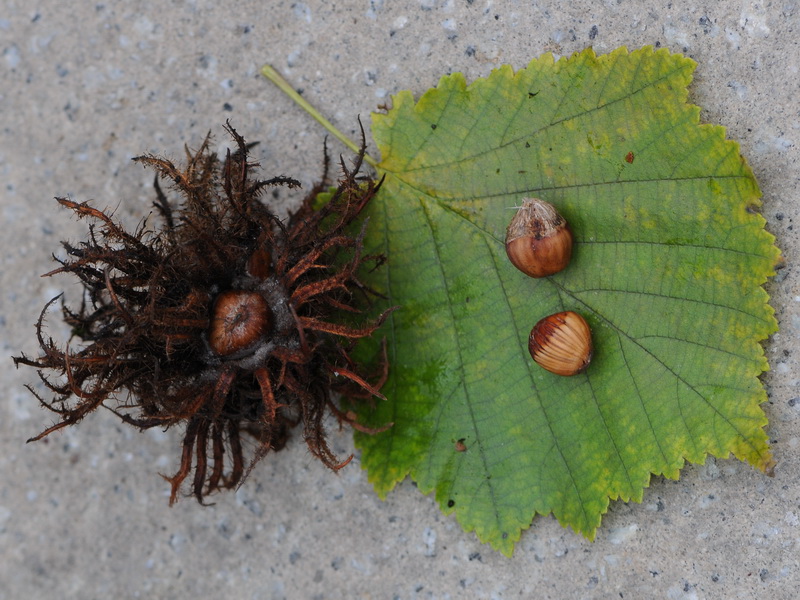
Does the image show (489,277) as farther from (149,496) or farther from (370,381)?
(149,496)

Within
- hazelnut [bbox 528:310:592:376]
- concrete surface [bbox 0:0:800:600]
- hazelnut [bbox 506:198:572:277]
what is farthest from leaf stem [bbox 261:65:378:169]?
hazelnut [bbox 528:310:592:376]

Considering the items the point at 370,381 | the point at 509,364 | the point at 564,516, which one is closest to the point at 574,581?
the point at 564,516

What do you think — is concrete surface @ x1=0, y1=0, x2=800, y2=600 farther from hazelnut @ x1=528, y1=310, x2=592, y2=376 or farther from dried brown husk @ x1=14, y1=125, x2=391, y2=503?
hazelnut @ x1=528, y1=310, x2=592, y2=376

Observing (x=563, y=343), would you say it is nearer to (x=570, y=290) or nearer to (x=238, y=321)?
(x=570, y=290)

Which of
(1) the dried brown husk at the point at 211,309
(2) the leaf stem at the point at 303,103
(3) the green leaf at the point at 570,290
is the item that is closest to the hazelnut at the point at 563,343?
(3) the green leaf at the point at 570,290

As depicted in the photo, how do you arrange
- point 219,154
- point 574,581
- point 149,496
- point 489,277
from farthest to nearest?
point 149,496, point 219,154, point 574,581, point 489,277

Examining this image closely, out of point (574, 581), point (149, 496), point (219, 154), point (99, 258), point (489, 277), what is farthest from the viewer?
point (149, 496)
